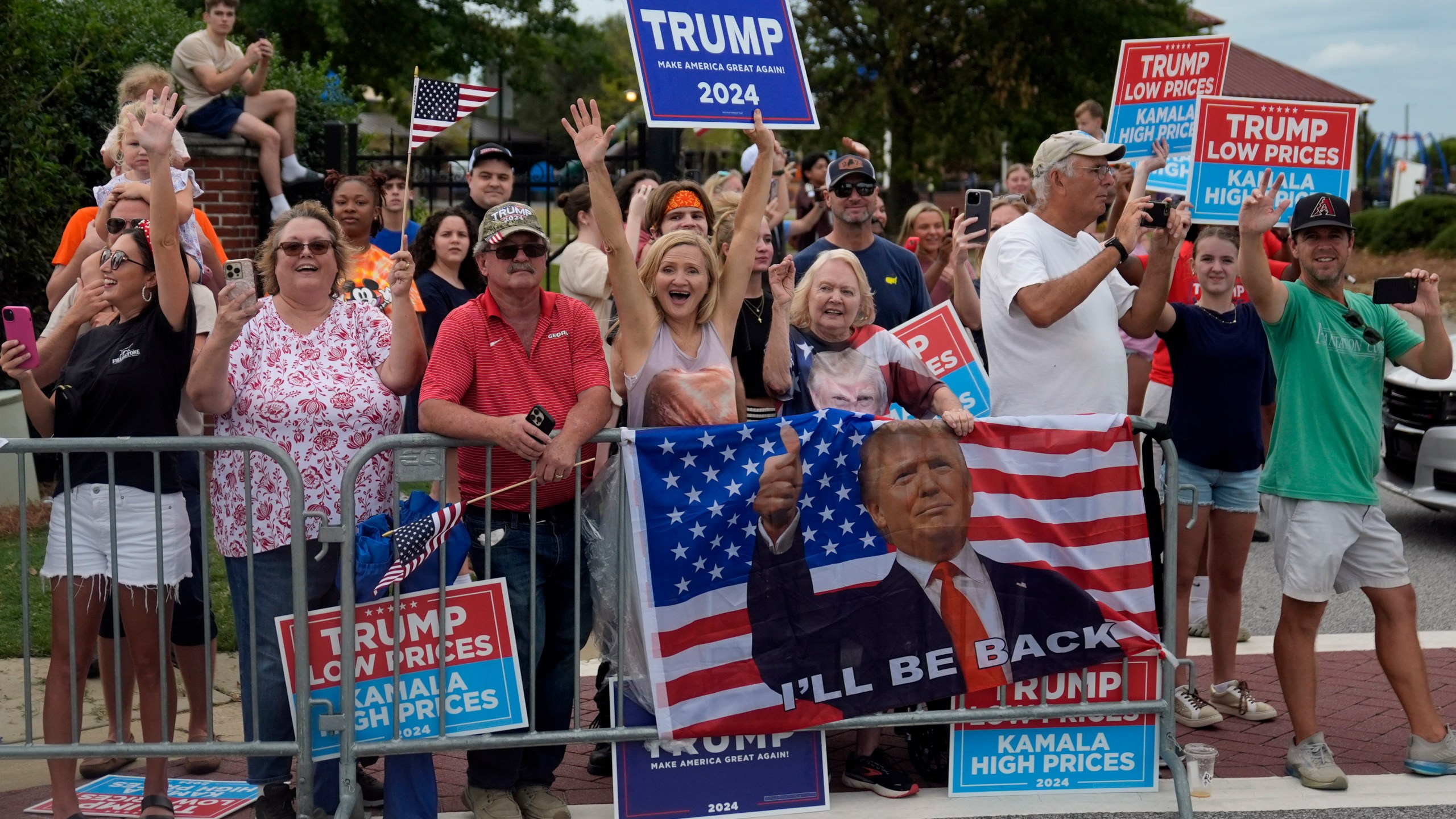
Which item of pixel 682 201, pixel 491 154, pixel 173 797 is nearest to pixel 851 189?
pixel 682 201

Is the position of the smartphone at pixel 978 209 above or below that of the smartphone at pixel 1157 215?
above

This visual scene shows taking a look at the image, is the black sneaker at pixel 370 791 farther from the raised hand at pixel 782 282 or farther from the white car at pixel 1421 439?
the white car at pixel 1421 439

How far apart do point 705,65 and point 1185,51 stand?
4.66 m

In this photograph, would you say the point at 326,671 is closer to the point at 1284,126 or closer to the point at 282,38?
the point at 1284,126

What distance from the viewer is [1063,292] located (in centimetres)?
517

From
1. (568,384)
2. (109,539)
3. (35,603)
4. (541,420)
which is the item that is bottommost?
(35,603)

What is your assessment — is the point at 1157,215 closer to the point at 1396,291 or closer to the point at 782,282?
the point at 1396,291

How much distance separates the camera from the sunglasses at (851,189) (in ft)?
22.5

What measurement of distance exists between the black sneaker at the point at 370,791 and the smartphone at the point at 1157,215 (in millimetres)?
3531

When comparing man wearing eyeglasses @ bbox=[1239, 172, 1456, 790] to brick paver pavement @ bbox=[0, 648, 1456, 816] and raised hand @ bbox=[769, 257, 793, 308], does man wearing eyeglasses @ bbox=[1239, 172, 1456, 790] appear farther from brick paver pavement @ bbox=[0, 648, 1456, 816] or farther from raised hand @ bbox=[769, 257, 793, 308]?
raised hand @ bbox=[769, 257, 793, 308]

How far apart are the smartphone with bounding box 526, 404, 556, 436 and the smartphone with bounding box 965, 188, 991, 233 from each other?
214cm

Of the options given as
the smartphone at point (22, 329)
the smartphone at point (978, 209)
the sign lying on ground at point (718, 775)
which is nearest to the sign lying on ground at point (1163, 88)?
the smartphone at point (978, 209)

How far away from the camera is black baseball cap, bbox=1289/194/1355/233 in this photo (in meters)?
5.49

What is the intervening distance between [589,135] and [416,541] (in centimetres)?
153
